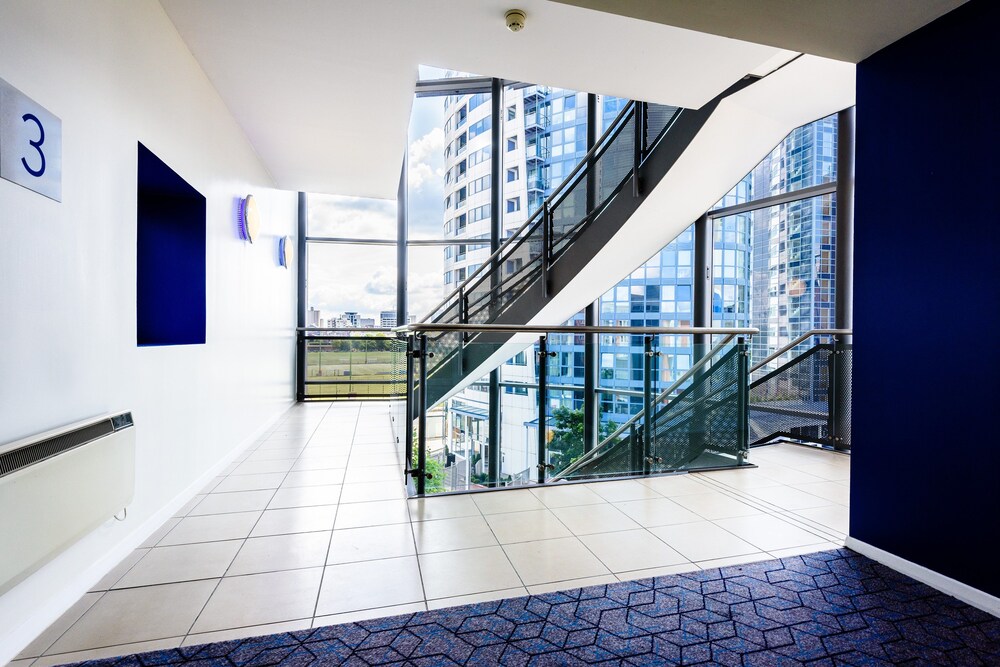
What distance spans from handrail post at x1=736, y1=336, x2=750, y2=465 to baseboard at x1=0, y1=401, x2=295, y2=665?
3781 mm

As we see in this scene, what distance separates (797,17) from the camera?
6.53 ft

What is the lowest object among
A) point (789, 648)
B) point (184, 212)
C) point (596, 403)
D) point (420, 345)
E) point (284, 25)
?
point (789, 648)

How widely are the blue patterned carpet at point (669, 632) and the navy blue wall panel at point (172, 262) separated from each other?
2.26 metres

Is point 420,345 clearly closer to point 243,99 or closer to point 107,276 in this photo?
point 107,276

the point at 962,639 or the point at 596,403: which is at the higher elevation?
the point at 596,403

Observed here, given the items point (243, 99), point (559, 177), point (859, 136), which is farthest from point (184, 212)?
point (559, 177)

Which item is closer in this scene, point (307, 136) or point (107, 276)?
point (107, 276)

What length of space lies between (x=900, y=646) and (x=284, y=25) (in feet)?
12.8

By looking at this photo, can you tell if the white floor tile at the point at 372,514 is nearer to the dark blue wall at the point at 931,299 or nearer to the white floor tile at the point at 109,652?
→ the white floor tile at the point at 109,652

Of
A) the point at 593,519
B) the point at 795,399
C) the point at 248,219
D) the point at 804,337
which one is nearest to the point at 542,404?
the point at 593,519

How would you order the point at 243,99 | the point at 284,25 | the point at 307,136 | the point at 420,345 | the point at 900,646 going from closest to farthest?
the point at 900,646 → the point at 284,25 → the point at 420,345 → the point at 243,99 → the point at 307,136

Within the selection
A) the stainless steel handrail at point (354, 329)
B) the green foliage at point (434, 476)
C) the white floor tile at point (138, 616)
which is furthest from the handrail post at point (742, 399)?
the stainless steel handrail at point (354, 329)

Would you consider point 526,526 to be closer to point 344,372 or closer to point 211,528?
point 211,528

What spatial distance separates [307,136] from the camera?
4578 mm
